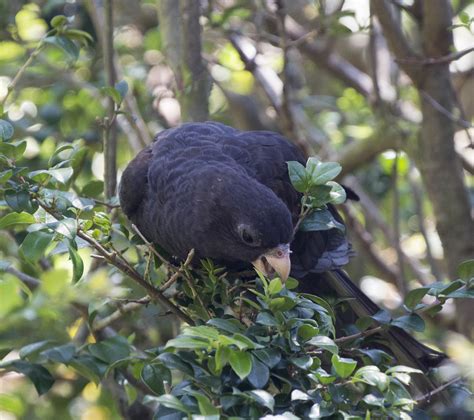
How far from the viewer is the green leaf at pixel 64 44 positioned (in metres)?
3.97

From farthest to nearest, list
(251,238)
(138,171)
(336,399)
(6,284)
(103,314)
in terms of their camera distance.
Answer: (103,314) → (138,171) → (251,238) → (336,399) → (6,284)

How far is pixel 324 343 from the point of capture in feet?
8.69

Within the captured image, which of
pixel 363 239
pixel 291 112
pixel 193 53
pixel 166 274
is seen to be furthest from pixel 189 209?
pixel 363 239

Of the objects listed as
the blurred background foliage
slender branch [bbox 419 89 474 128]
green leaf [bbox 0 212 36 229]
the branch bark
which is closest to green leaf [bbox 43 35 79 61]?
the blurred background foliage

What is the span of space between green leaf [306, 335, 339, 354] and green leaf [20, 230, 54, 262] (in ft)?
3.13

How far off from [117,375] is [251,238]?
93 cm

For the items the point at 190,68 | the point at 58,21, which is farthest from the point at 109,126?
the point at 190,68

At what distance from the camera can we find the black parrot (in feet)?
12.3

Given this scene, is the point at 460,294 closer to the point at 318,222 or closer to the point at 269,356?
the point at 318,222

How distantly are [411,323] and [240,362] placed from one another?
99 cm

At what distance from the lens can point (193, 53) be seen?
4734mm

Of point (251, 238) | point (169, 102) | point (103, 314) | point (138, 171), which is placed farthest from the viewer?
point (169, 102)

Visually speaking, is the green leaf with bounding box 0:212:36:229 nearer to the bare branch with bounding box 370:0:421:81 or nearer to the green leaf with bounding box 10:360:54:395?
the green leaf with bounding box 10:360:54:395

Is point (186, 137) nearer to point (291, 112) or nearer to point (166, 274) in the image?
point (166, 274)
